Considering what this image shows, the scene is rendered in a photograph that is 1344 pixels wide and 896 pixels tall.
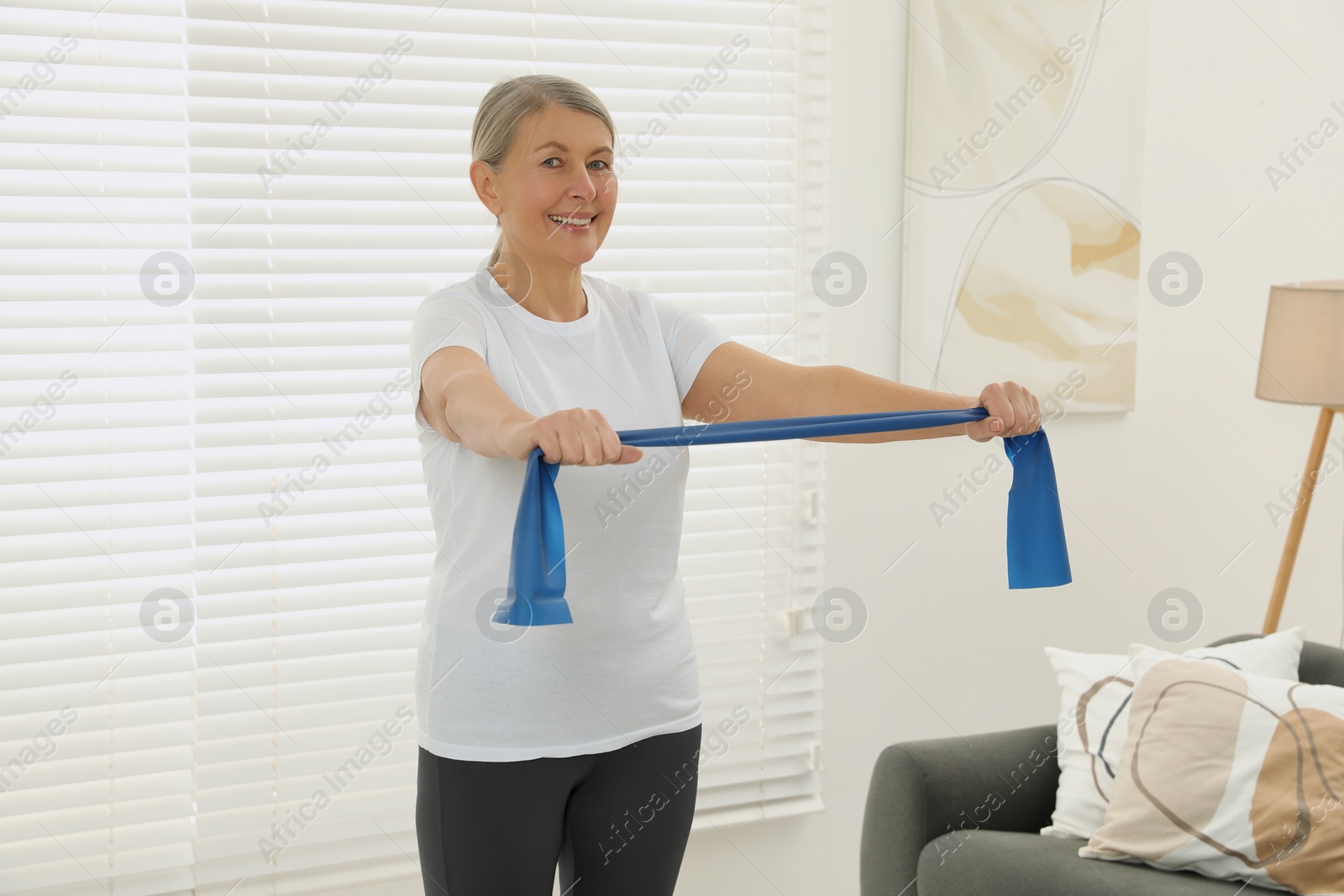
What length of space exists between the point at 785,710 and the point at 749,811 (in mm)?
255

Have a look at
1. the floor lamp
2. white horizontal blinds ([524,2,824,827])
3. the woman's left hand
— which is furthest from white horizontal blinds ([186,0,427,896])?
the floor lamp

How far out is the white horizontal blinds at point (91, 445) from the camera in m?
2.08

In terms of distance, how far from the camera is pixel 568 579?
1.41 m

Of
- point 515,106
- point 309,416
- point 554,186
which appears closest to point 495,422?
point 554,186

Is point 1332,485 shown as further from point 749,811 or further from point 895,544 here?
point 749,811

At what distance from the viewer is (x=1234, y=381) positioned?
9.96 ft

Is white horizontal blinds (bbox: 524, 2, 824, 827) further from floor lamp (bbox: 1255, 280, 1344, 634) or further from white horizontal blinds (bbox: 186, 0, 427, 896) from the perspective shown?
floor lamp (bbox: 1255, 280, 1344, 634)

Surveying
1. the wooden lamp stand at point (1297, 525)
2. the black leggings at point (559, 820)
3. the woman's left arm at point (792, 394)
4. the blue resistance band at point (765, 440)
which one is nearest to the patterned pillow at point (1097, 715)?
the wooden lamp stand at point (1297, 525)

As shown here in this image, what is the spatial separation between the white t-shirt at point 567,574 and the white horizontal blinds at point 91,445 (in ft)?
3.32

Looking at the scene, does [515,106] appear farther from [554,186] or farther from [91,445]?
[91,445]

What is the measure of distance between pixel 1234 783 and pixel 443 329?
1.61 m

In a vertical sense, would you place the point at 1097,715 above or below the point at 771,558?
below

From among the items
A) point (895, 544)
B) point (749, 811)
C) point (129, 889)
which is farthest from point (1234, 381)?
point (129, 889)

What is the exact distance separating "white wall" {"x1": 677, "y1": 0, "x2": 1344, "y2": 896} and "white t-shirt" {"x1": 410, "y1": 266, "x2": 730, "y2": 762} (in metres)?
1.27
